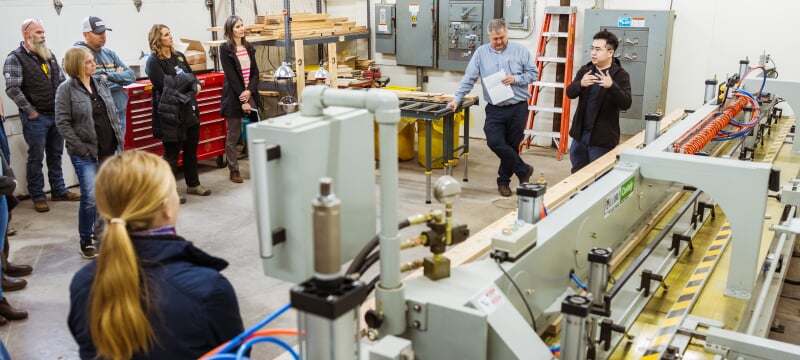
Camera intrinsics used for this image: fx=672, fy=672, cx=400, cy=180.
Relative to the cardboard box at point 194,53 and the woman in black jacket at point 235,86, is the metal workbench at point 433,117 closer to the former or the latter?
the woman in black jacket at point 235,86

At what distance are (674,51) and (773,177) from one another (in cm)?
Result: 543

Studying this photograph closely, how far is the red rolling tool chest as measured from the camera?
6434 mm

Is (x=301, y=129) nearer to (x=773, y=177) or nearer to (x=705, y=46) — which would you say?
(x=773, y=177)

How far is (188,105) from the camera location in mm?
6152

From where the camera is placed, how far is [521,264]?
6.32ft

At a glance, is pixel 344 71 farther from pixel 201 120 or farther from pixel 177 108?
pixel 177 108

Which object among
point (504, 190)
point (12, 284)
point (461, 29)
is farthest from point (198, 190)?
point (461, 29)

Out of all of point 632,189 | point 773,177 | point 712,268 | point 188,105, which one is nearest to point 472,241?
point 632,189

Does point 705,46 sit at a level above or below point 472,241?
above

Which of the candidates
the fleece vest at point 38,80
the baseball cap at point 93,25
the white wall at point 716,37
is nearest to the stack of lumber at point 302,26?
the baseball cap at point 93,25

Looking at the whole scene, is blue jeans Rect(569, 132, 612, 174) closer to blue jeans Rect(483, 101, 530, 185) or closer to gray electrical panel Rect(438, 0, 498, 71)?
blue jeans Rect(483, 101, 530, 185)

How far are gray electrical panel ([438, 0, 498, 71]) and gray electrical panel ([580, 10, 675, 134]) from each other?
1227 mm

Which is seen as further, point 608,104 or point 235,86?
point 235,86

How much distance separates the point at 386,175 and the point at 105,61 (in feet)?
16.4
